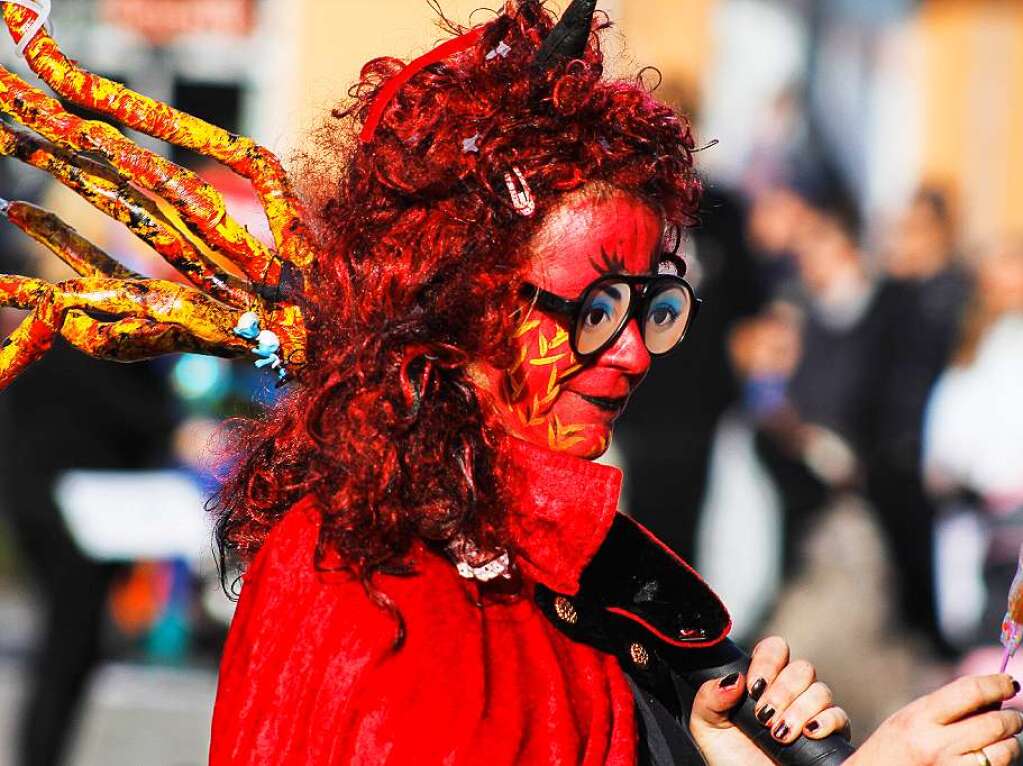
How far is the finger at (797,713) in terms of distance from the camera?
215cm

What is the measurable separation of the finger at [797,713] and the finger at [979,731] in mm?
269

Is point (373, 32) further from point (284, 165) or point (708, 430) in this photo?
point (284, 165)

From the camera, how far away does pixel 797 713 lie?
7.08 ft

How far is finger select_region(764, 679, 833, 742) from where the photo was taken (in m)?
2.15

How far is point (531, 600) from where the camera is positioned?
6.88ft

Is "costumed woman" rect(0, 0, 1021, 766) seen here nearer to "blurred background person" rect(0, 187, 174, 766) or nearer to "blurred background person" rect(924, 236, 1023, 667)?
"blurred background person" rect(0, 187, 174, 766)

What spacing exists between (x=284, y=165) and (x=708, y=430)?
15.8 feet

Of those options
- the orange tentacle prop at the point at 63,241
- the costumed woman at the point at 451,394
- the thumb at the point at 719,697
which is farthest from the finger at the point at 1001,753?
the orange tentacle prop at the point at 63,241

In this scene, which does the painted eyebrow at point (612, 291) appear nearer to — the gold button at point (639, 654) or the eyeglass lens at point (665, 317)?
the eyeglass lens at point (665, 317)

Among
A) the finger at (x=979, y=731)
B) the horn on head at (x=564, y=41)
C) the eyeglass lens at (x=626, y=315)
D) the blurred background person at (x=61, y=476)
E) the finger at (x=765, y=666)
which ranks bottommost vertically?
the blurred background person at (x=61, y=476)

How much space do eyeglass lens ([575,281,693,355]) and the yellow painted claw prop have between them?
1.14 ft

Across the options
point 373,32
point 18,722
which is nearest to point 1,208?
point 18,722

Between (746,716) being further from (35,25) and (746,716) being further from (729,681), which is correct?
(35,25)

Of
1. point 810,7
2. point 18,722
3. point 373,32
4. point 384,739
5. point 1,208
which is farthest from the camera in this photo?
point 810,7
